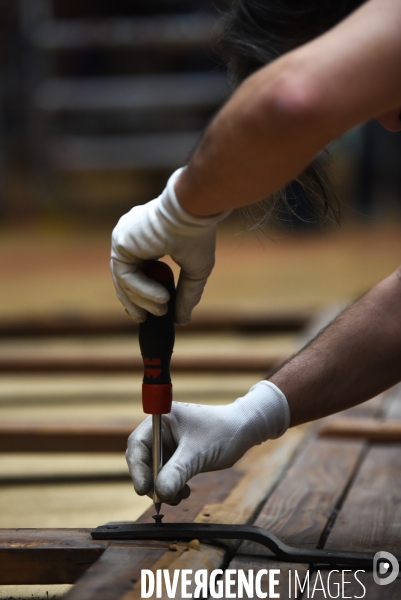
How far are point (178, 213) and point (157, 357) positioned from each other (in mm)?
201

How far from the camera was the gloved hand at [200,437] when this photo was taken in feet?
3.27

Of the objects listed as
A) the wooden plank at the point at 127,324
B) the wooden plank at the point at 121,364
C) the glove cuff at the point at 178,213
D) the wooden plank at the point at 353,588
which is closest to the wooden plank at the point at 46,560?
the wooden plank at the point at 353,588

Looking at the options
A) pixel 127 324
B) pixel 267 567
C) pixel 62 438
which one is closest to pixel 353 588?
pixel 267 567

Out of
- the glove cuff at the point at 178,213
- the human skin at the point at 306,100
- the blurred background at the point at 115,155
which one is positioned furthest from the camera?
the blurred background at the point at 115,155

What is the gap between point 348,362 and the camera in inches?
45.8

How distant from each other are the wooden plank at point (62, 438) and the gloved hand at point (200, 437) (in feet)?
1.98

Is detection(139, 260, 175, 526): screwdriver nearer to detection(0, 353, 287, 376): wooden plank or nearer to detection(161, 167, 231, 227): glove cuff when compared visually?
detection(161, 167, 231, 227): glove cuff

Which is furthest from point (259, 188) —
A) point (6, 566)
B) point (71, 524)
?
point (71, 524)

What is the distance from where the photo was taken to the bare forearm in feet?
3.74

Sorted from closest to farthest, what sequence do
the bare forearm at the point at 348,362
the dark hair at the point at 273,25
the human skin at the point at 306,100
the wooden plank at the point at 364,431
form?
the human skin at the point at 306,100 → the dark hair at the point at 273,25 → the bare forearm at the point at 348,362 → the wooden plank at the point at 364,431

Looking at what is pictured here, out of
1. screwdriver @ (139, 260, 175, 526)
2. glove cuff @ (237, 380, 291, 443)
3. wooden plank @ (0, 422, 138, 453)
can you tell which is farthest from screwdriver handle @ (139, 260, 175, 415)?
wooden plank @ (0, 422, 138, 453)

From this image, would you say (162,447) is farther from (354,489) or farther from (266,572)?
(354,489)

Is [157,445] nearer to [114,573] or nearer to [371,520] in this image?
[114,573]

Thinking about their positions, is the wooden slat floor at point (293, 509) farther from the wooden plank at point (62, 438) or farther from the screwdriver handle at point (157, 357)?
the wooden plank at point (62, 438)
